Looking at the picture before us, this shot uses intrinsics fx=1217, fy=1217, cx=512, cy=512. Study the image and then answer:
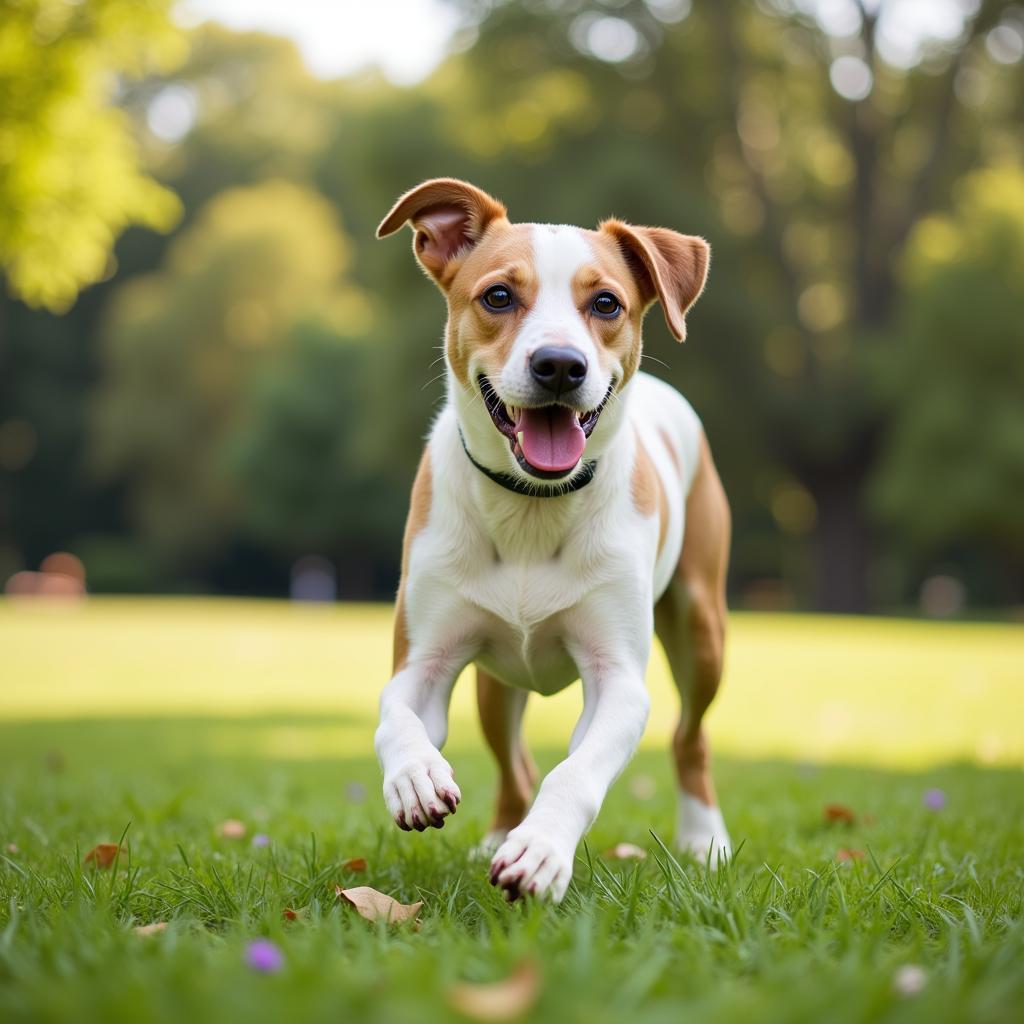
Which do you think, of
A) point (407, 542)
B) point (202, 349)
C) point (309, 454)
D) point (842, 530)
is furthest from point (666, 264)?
point (202, 349)

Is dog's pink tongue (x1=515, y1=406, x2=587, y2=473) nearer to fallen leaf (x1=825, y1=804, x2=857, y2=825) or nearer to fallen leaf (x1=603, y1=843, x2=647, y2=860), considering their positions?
fallen leaf (x1=603, y1=843, x2=647, y2=860)

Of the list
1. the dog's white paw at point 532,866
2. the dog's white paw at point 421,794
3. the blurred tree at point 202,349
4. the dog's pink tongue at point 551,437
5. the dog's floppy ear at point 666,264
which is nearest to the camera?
the dog's white paw at point 532,866

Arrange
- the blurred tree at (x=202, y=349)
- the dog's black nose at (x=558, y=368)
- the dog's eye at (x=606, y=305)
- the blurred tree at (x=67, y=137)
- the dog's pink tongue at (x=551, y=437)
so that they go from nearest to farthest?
the dog's black nose at (x=558, y=368)
the dog's pink tongue at (x=551, y=437)
the dog's eye at (x=606, y=305)
the blurred tree at (x=67, y=137)
the blurred tree at (x=202, y=349)

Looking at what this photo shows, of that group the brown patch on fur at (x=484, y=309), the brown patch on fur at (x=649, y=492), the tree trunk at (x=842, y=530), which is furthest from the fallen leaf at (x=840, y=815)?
the tree trunk at (x=842, y=530)

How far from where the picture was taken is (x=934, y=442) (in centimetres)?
2866

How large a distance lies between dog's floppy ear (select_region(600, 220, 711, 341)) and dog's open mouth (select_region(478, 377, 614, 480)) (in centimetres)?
62

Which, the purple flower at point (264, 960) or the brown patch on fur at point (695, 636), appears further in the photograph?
the brown patch on fur at point (695, 636)

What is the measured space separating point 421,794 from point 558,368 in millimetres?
1276

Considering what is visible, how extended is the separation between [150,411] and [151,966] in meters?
43.0

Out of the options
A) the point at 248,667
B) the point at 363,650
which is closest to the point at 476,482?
the point at 248,667

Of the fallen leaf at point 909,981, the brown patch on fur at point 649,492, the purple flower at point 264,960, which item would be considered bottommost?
the purple flower at point 264,960

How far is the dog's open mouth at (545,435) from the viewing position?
3.63m

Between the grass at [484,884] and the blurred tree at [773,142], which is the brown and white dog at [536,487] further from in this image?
the blurred tree at [773,142]

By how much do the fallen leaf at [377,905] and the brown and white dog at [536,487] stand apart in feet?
1.07
